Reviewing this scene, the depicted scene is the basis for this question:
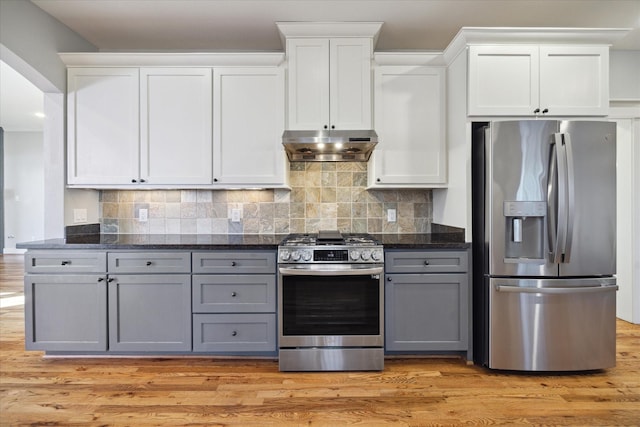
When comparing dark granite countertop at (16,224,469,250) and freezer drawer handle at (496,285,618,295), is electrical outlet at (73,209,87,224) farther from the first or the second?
freezer drawer handle at (496,285,618,295)

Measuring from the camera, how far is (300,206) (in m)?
3.36

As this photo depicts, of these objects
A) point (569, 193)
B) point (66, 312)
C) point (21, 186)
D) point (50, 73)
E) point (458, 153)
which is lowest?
point (66, 312)

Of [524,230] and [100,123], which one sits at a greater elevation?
[100,123]

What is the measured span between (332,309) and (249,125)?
158cm

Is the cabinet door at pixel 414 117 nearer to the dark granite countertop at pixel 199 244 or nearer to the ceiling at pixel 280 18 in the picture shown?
the ceiling at pixel 280 18

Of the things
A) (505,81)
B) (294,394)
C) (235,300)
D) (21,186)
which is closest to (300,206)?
(235,300)

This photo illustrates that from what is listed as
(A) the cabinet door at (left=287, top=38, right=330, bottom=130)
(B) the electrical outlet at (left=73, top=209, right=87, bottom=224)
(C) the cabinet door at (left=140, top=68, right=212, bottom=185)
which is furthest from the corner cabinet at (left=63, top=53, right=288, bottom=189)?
(B) the electrical outlet at (left=73, top=209, right=87, bottom=224)

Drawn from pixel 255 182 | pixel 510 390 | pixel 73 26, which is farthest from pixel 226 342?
pixel 73 26

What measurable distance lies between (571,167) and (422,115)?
1.11 meters

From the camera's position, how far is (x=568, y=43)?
2656 millimetres

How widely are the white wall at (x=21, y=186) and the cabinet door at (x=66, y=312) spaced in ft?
23.0

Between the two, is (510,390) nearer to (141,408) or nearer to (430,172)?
(430,172)

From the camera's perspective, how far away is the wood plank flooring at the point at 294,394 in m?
2.04

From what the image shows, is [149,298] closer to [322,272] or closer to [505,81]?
[322,272]
